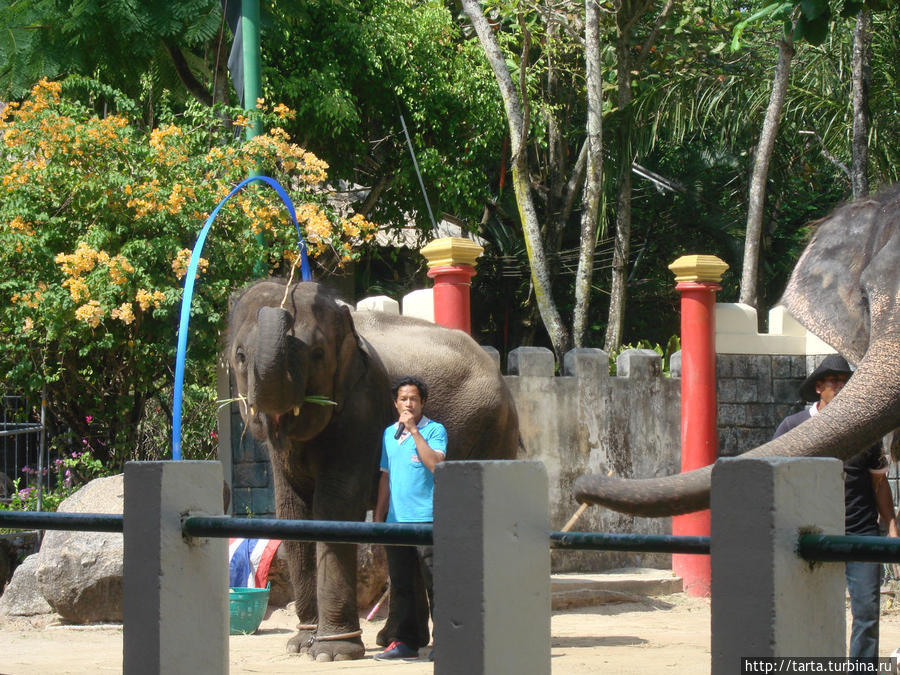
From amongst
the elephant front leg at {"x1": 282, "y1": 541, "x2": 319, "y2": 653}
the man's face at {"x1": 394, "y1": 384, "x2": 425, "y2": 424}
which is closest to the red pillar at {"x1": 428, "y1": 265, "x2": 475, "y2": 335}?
the elephant front leg at {"x1": 282, "y1": 541, "x2": 319, "y2": 653}

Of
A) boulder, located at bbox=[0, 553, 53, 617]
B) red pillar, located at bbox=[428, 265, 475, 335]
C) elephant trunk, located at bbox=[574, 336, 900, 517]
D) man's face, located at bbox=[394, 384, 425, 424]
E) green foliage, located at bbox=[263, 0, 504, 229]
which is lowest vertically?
boulder, located at bbox=[0, 553, 53, 617]

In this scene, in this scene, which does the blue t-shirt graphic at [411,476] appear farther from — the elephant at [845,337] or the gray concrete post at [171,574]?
the gray concrete post at [171,574]

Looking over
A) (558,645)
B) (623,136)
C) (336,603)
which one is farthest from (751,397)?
(623,136)

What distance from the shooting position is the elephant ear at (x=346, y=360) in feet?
21.2

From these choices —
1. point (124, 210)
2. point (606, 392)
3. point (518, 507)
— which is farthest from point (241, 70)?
point (518, 507)

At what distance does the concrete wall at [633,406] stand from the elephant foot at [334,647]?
366 cm

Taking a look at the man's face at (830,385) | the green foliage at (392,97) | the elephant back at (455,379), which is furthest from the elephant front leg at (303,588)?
the green foliage at (392,97)

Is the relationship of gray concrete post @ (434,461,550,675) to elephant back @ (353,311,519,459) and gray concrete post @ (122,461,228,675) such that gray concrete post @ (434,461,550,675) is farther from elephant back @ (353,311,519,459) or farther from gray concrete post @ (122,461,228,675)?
elephant back @ (353,311,519,459)

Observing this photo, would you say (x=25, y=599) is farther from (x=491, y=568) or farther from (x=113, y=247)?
(x=491, y=568)

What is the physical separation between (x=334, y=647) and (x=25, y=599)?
2751 mm

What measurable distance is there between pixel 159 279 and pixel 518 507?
7425mm

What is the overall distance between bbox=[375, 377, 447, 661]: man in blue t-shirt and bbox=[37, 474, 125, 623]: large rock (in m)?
2.07

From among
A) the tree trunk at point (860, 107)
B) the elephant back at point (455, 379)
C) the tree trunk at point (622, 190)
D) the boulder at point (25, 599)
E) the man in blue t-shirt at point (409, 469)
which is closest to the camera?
the man in blue t-shirt at point (409, 469)

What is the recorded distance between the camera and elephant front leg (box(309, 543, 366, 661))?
6277 mm
